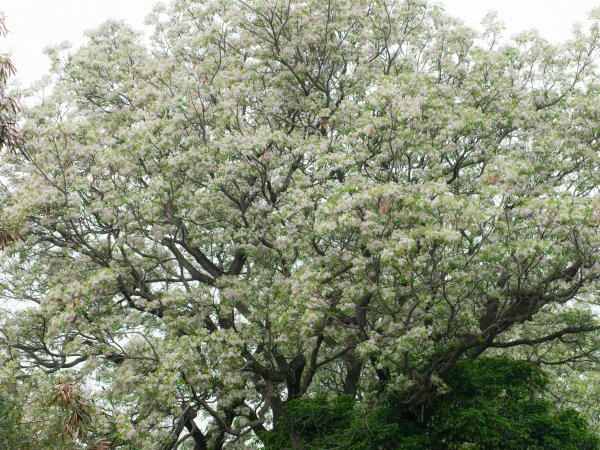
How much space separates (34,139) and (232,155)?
4.75 meters

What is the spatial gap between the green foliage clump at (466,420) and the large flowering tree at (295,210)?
449 millimetres

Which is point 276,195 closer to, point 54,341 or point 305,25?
point 305,25

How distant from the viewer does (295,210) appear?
1575 cm

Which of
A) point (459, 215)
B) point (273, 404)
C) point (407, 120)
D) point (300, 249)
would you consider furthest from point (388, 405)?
point (407, 120)

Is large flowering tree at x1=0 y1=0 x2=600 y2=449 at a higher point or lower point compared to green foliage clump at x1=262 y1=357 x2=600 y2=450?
higher

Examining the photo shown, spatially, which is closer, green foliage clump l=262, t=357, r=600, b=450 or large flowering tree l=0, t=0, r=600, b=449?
large flowering tree l=0, t=0, r=600, b=449

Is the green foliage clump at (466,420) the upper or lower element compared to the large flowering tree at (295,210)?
lower

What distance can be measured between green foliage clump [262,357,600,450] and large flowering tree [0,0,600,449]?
1.47 feet

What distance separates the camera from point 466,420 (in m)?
15.9

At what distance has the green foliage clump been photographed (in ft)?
52.6

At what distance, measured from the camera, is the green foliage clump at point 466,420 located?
1605 centimetres

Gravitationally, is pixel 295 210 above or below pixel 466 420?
above

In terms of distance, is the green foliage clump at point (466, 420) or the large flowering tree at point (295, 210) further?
the green foliage clump at point (466, 420)

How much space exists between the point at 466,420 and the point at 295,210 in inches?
220
